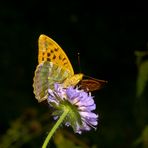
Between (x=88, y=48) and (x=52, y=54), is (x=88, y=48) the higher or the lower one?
the lower one

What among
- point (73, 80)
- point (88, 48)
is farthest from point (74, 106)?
point (88, 48)

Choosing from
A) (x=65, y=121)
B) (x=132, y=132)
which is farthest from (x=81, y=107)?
(x=132, y=132)

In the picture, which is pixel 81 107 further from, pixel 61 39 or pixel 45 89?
pixel 61 39

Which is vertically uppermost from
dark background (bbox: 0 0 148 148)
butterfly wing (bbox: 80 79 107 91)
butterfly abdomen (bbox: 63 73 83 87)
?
butterfly abdomen (bbox: 63 73 83 87)

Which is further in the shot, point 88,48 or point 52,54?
point 88,48

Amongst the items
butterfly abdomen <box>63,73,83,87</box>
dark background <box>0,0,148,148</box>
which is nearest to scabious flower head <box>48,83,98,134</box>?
butterfly abdomen <box>63,73,83,87</box>

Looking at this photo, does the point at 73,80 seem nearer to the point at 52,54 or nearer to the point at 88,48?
the point at 52,54

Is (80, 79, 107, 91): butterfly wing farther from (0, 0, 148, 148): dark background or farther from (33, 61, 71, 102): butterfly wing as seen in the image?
(0, 0, 148, 148): dark background
